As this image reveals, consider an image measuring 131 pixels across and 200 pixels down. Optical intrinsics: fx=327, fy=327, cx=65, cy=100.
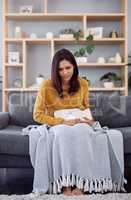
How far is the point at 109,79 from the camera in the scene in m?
4.03

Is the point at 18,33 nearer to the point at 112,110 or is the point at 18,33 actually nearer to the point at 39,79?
the point at 39,79

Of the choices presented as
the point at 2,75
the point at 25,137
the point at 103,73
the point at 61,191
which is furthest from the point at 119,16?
the point at 61,191

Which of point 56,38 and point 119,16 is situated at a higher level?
point 119,16

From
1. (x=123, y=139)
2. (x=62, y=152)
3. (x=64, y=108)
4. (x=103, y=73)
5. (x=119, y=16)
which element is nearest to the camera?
(x=62, y=152)

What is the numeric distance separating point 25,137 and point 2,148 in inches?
7.0

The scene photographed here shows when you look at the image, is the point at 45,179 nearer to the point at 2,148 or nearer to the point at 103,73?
the point at 2,148

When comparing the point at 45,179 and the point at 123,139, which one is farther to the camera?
the point at 123,139

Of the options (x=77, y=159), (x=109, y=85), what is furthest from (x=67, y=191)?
(x=109, y=85)

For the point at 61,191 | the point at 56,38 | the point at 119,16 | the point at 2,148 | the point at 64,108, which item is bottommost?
the point at 61,191

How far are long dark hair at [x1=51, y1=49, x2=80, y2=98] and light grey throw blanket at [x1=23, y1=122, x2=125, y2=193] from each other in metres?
0.41

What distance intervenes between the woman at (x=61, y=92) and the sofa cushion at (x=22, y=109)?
1.34 ft

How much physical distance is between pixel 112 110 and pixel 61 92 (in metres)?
0.61

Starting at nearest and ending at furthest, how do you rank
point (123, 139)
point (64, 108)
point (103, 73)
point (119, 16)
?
point (123, 139), point (64, 108), point (119, 16), point (103, 73)

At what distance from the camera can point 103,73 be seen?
13.9ft
